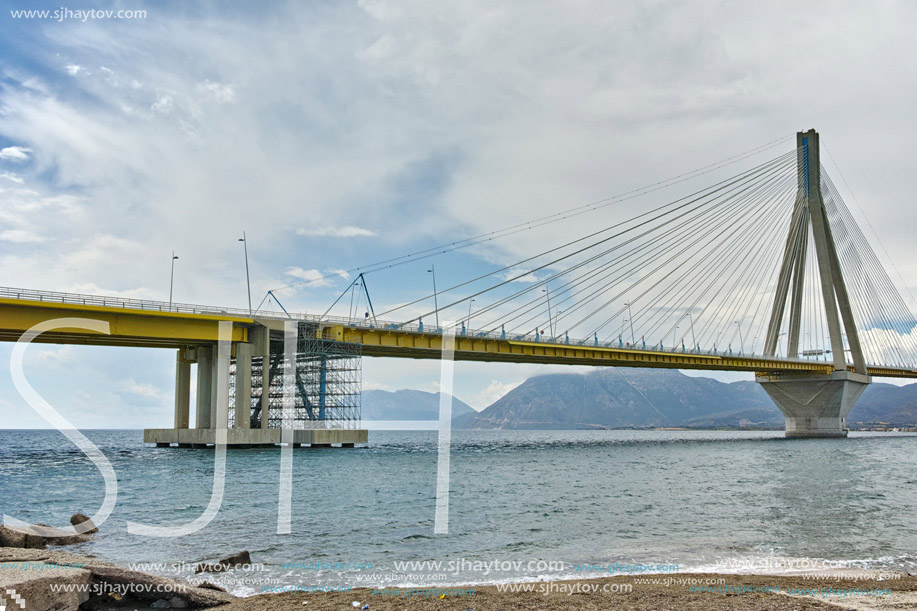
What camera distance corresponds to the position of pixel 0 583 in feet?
26.3

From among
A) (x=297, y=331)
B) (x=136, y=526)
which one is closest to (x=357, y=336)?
(x=297, y=331)

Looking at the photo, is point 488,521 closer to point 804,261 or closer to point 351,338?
point 351,338

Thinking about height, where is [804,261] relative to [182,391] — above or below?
above

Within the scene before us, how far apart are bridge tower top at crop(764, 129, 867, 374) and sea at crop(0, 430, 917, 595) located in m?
37.8

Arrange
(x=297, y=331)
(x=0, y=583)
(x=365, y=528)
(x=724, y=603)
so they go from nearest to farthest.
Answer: (x=0, y=583), (x=724, y=603), (x=365, y=528), (x=297, y=331)

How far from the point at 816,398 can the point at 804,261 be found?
70.8ft

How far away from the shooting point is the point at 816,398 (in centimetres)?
8656

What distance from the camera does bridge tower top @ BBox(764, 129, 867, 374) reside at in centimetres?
7450

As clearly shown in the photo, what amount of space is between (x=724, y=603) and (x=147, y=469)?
3918 cm

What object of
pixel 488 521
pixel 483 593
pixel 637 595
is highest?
pixel 637 595

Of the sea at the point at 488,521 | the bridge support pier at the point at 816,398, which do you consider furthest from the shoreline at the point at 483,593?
the bridge support pier at the point at 816,398

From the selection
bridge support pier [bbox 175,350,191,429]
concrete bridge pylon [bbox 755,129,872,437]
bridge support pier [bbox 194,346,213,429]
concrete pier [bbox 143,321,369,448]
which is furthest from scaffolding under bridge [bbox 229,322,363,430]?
concrete bridge pylon [bbox 755,129,872,437]

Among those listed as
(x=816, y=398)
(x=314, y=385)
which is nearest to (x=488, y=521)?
(x=314, y=385)

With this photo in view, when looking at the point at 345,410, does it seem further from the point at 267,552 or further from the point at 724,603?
the point at 724,603
